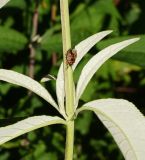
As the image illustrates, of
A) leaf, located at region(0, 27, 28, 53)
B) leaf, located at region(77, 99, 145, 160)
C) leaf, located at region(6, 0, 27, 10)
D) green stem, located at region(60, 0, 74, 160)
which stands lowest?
leaf, located at region(77, 99, 145, 160)

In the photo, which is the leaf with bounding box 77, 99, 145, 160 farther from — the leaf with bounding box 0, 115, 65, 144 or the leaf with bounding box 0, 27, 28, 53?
the leaf with bounding box 0, 27, 28, 53

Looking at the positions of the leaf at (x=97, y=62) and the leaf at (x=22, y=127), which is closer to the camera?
the leaf at (x=22, y=127)

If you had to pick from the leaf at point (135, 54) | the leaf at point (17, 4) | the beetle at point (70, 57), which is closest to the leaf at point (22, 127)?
the beetle at point (70, 57)

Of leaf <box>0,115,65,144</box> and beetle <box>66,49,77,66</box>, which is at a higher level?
beetle <box>66,49,77,66</box>

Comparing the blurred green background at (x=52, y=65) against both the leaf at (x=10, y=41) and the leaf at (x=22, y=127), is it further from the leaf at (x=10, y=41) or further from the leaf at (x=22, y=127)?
the leaf at (x=22, y=127)

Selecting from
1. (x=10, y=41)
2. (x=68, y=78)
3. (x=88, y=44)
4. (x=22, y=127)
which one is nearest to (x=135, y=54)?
(x=88, y=44)

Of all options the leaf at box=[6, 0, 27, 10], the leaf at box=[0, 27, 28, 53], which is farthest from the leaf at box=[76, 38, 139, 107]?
the leaf at box=[6, 0, 27, 10]
